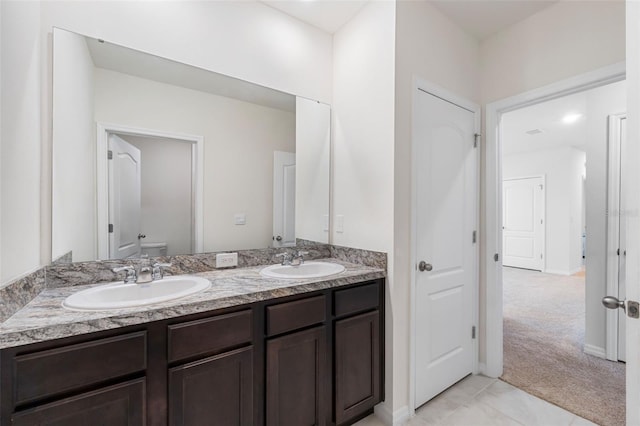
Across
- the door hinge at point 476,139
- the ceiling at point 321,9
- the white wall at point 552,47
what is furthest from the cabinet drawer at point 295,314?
the white wall at point 552,47

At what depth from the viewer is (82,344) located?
3.19 ft

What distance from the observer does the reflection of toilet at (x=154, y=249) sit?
163 centimetres

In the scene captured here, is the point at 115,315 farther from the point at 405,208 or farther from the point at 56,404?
the point at 405,208

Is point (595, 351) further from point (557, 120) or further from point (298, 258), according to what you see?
point (557, 120)

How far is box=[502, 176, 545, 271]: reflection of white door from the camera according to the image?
6156mm

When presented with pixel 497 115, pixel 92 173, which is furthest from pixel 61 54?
pixel 497 115

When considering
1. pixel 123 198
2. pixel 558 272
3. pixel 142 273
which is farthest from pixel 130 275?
pixel 558 272

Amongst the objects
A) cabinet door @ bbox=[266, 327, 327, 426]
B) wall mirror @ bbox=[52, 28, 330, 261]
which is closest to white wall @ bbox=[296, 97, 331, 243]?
wall mirror @ bbox=[52, 28, 330, 261]

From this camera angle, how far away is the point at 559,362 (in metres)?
2.43

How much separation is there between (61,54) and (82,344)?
1330 mm

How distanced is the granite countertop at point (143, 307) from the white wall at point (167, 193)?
→ 30 cm

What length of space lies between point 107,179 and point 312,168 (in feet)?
4.26

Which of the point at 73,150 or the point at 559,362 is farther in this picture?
the point at 559,362

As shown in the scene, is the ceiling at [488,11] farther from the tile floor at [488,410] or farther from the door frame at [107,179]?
the tile floor at [488,410]
